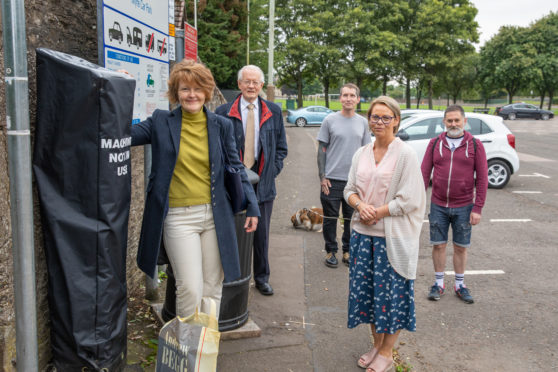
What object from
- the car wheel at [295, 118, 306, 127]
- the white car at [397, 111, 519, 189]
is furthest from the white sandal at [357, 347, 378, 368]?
the car wheel at [295, 118, 306, 127]

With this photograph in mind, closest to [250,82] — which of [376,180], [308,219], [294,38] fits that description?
[376,180]

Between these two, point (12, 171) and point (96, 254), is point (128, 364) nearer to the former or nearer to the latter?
point (96, 254)

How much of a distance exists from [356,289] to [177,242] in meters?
1.36

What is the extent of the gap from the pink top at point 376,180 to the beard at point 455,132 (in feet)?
5.48

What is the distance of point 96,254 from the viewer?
2.72 metres

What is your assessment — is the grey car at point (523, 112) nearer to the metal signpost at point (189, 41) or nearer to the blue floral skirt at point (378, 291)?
the metal signpost at point (189, 41)

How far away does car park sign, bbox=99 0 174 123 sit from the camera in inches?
135

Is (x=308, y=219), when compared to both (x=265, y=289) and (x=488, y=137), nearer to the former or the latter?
(x=265, y=289)

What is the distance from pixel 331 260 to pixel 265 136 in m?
1.99

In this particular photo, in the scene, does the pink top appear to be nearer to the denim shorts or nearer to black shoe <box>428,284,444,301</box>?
the denim shorts

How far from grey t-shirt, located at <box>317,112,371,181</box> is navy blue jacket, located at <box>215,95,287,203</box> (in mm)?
935

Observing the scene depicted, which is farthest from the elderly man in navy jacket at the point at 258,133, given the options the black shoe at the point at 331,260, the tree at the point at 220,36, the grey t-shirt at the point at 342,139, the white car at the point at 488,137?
the tree at the point at 220,36

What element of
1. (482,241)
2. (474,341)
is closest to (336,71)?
(482,241)

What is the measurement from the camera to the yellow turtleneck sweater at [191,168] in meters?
3.26
